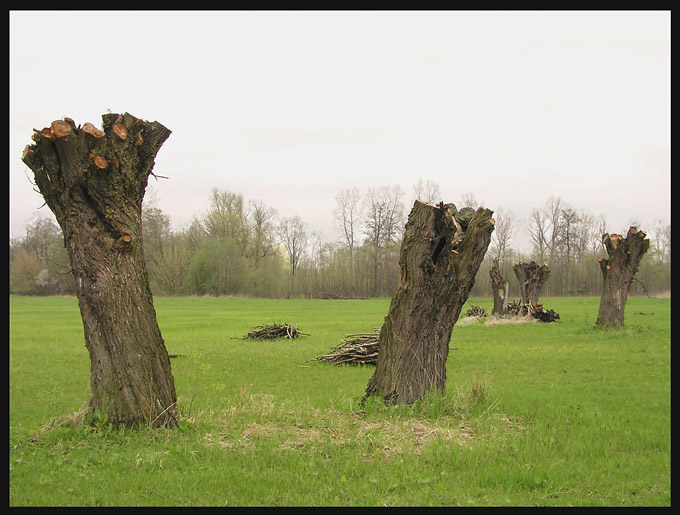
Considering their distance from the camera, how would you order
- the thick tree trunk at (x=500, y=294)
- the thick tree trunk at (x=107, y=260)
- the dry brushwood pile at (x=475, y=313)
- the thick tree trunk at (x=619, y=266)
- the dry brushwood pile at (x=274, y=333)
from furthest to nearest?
1. the dry brushwood pile at (x=475, y=313)
2. the thick tree trunk at (x=500, y=294)
3. the dry brushwood pile at (x=274, y=333)
4. the thick tree trunk at (x=619, y=266)
5. the thick tree trunk at (x=107, y=260)

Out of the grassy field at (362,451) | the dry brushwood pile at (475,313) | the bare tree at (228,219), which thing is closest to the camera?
the grassy field at (362,451)

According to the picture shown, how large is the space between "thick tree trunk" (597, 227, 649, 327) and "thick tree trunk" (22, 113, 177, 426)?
17891 mm

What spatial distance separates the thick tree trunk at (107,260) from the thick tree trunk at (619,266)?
58.7 ft

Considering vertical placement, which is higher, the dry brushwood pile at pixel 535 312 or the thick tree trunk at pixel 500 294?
the thick tree trunk at pixel 500 294

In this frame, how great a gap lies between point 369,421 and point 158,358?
2657 millimetres

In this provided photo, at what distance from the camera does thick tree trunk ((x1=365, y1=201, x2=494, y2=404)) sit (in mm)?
7676

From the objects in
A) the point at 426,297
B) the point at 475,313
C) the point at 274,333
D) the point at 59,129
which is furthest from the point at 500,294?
the point at 59,129

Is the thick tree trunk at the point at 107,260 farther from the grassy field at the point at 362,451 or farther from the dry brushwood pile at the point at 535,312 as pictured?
the dry brushwood pile at the point at 535,312

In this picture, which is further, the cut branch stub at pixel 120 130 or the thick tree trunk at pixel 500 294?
the thick tree trunk at pixel 500 294

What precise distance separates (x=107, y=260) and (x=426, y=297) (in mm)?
4066

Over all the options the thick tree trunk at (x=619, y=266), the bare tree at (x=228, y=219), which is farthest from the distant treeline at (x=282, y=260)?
the thick tree trunk at (x=619, y=266)

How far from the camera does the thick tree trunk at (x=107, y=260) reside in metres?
6.47

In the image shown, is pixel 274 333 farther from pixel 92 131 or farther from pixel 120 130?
pixel 92 131

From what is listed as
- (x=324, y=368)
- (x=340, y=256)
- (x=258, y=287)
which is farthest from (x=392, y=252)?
(x=324, y=368)
